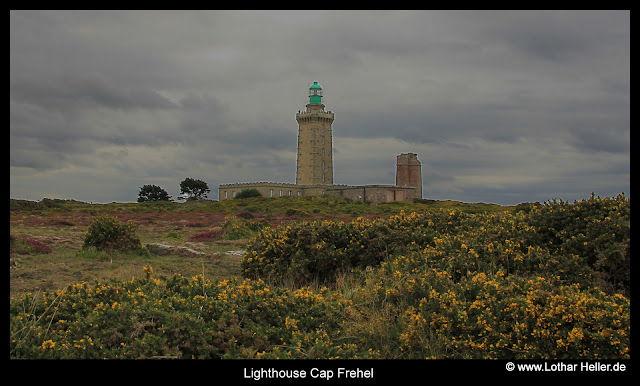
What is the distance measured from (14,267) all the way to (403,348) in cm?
950

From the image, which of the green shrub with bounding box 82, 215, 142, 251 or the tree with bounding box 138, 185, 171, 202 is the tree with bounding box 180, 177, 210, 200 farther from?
the green shrub with bounding box 82, 215, 142, 251

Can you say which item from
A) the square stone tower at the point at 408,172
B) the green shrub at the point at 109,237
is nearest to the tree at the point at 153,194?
the square stone tower at the point at 408,172

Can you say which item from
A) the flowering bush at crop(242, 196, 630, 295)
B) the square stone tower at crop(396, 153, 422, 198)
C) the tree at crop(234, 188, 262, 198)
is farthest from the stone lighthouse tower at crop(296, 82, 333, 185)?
the flowering bush at crop(242, 196, 630, 295)

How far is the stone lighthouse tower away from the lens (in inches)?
2771

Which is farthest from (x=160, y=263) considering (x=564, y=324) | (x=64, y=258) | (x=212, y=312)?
(x=564, y=324)

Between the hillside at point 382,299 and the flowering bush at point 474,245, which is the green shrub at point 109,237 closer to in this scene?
the hillside at point 382,299

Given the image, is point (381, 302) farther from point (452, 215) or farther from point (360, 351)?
point (452, 215)

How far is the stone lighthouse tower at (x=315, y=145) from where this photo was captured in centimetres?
7038

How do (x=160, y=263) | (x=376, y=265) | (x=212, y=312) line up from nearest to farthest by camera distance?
(x=212, y=312), (x=376, y=265), (x=160, y=263)

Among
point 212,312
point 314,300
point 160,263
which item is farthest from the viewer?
point 160,263

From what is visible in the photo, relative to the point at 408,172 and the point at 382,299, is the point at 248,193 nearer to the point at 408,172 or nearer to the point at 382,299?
the point at 408,172

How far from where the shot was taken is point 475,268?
332 inches

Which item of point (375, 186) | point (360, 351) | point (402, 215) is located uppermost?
point (375, 186)

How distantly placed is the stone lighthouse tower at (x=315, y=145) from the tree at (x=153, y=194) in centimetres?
1863
